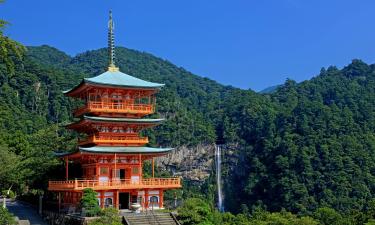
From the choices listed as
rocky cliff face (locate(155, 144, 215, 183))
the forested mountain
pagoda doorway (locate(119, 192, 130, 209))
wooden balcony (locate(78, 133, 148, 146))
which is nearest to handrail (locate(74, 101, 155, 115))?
wooden balcony (locate(78, 133, 148, 146))

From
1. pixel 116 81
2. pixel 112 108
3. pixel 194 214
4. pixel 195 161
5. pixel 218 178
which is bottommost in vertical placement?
pixel 218 178

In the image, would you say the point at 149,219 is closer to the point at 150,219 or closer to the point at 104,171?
the point at 150,219

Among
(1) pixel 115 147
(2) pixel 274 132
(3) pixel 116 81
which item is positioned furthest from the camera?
(2) pixel 274 132

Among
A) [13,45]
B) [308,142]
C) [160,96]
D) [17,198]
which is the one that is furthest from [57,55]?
[13,45]

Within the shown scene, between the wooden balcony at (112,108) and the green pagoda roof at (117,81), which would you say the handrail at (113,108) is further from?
the green pagoda roof at (117,81)

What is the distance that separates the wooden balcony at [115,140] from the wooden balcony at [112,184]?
7.45 feet

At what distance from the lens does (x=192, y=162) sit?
8025 centimetres

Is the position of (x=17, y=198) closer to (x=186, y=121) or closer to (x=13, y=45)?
(x=13, y=45)

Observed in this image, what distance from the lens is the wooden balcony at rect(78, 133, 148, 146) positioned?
29.8 metres

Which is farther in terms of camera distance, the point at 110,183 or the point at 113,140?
the point at 113,140

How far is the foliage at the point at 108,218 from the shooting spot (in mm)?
25041

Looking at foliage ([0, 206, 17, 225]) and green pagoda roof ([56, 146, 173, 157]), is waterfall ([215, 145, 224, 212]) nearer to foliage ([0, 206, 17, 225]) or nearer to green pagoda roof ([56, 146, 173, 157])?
green pagoda roof ([56, 146, 173, 157])

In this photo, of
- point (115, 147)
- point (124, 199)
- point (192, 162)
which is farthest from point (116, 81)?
point (192, 162)

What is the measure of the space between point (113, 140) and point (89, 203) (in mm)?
5043
